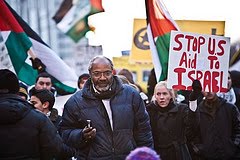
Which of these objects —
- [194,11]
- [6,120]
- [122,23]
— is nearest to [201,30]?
[122,23]

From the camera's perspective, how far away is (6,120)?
17.2 ft

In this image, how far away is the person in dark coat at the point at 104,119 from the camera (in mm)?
5777

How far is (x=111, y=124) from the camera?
5820mm

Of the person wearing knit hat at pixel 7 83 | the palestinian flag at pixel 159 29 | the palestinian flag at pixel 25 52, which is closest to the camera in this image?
the person wearing knit hat at pixel 7 83

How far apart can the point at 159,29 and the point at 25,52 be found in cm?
167

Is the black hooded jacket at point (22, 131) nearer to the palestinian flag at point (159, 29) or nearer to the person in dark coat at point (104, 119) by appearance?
the person in dark coat at point (104, 119)

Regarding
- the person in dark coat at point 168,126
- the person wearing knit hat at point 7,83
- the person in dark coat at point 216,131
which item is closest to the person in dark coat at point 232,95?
the person in dark coat at point 216,131

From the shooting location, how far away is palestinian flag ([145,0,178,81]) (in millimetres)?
7762

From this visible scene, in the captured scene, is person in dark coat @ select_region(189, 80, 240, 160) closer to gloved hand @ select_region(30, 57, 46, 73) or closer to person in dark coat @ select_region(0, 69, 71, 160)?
gloved hand @ select_region(30, 57, 46, 73)

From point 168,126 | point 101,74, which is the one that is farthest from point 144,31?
point 101,74

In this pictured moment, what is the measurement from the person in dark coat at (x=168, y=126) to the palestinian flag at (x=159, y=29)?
48 centimetres

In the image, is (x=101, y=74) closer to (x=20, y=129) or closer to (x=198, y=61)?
(x=20, y=129)

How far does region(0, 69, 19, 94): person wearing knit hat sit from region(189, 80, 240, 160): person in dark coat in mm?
2708

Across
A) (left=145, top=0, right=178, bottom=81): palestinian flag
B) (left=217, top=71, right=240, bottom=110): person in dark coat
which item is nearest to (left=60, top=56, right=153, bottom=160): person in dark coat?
(left=145, top=0, right=178, bottom=81): palestinian flag
